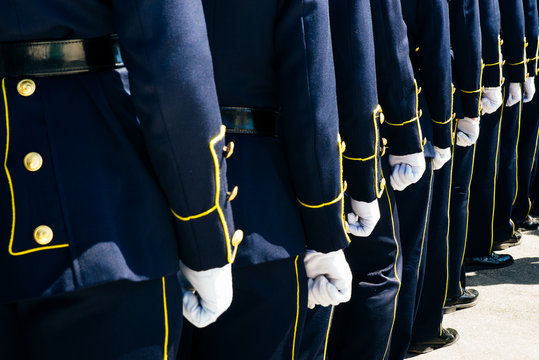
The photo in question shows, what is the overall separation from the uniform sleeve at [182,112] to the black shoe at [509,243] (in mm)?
3802

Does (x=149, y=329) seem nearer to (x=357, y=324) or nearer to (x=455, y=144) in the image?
(x=357, y=324)

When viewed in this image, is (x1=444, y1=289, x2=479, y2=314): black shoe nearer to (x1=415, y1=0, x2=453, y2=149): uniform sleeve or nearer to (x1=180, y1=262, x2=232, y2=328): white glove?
(x1=415, y1=0, x2=453, y2=149): uniform sleeve

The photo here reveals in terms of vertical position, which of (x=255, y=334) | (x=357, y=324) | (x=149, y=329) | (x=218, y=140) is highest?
(x=218, y=140)

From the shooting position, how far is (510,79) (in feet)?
15.2

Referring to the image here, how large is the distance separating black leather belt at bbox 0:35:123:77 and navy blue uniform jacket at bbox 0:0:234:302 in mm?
15

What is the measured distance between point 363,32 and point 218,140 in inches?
35.5

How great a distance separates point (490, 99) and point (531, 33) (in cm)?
115

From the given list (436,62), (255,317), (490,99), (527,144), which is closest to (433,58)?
(436,62)

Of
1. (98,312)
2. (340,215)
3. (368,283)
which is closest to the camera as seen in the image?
(98,312)

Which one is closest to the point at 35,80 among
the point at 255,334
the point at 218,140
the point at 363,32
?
the point at 218,140

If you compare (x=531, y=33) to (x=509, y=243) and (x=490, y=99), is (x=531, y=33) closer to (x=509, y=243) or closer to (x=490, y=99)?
(x=490, y=99)

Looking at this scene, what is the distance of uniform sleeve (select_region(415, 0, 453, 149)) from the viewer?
9.70 feet

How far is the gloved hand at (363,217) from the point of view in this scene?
2.45 metres

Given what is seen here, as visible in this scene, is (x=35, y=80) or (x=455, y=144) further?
(x=455, y=144)
